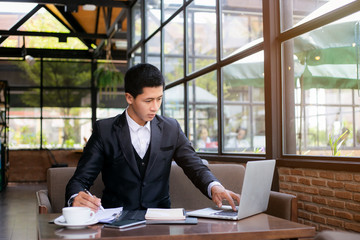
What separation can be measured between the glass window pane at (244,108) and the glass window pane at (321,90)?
1.89m

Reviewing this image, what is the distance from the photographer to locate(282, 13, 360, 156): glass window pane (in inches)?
136

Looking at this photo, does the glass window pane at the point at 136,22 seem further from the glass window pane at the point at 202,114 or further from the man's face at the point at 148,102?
the man's face at the point at 148,102

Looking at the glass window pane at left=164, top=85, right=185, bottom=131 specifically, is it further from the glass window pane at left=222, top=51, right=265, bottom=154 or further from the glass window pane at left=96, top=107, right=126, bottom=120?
the glass window pane at left=96, top=107, right=126, bottom=120

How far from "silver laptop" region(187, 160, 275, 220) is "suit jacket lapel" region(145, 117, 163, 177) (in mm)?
454

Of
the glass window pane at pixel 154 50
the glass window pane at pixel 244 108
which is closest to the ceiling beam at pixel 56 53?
the glass window pane at pixel 154 50

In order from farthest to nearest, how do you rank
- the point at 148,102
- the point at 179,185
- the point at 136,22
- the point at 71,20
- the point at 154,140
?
1. the point at 71,20
2. the point at 136,22
3. the point at 179,185
4. the point at 154,140
5. the point at 148,102

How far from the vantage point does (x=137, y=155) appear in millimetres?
2320

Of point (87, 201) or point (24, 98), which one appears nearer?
point (87, 201)

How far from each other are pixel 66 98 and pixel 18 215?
7.99 metres

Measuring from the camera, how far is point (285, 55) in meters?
4.07

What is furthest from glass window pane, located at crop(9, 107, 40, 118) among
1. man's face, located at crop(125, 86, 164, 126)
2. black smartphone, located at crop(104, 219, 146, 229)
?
black smartphone, located at crop(104, 219, 146, 229)

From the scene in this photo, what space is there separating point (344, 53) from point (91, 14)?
1005 cm

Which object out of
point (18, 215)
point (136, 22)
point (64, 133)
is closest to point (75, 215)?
point (18, 215)

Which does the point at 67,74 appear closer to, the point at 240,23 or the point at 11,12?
the point at 11,12
